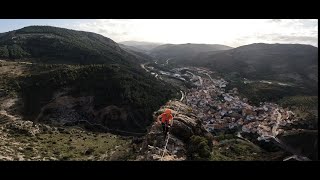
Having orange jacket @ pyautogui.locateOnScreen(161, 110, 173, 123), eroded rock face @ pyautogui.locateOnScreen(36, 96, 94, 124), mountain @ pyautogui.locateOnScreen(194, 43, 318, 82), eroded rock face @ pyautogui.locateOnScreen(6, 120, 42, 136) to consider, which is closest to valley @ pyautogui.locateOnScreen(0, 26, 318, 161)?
eroded rock face @ pyautogui.locateOnScreen(6, 120, 42, 136)

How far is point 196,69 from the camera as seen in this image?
305ft

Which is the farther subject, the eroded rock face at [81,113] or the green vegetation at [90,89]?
the green vegetation at [90,89]

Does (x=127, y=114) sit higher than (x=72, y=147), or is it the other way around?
(x=72, y=147)

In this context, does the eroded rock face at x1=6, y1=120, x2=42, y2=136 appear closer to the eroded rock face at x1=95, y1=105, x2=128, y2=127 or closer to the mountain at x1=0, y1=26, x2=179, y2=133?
the mountain at x1=0, y1=26, x2=179, y2=133

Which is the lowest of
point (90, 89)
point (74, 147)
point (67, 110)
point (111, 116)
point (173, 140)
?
point (111, 116)

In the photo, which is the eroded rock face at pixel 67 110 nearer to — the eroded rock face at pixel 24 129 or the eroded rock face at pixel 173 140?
the eroded rock face at pixel 24 129

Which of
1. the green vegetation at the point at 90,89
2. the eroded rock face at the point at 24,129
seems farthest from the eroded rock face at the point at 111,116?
the eroded rock face at the point at 24,129

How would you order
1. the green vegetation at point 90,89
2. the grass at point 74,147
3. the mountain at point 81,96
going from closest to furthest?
the grass at point 74,147 → the mountain at point 81,96 → the green vegetation at point 90,89

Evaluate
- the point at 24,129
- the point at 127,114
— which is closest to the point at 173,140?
the point at 24,129

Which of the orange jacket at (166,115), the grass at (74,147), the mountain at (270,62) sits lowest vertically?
the mountain at (270,62)

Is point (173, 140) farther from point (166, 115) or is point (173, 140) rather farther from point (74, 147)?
point (74, 147)
